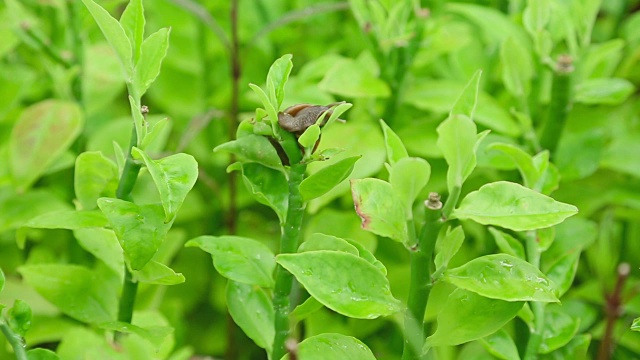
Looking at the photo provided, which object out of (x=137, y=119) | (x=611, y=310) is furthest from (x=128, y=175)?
(x=611, y=310)

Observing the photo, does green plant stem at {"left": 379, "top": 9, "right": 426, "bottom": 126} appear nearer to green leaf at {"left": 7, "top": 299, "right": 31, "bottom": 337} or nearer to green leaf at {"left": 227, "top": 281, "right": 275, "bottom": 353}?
green leaf at {"left": 227, "top": 281, "right": 275, "bottom": 353}

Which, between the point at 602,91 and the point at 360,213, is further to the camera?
the point at 602,91

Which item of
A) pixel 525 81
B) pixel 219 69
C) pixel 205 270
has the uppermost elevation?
pixel 525 81

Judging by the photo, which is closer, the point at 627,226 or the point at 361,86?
the point at 361,86

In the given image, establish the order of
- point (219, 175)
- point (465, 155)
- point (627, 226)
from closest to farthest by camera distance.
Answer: point (465, 155) → point (627, 226) → point (219, 175)

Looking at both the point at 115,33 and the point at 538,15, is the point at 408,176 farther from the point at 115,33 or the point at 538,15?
the point at 538,15

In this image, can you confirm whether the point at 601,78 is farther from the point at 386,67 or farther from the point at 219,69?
the point at 219,69

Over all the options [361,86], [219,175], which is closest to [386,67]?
[361,86]
